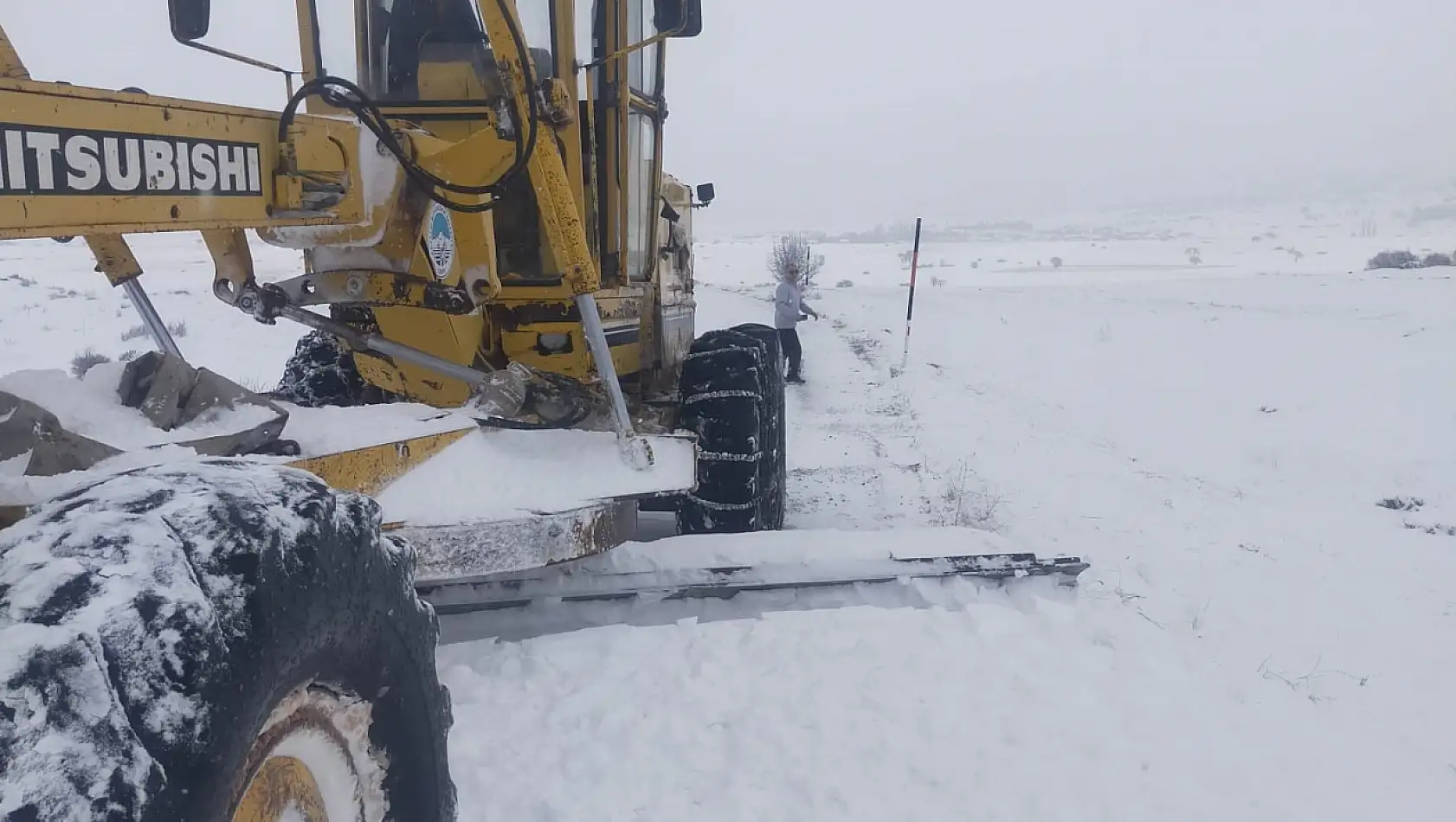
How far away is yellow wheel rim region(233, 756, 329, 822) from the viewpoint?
167 cm

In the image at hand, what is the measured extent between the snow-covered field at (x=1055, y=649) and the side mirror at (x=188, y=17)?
8.63 ft

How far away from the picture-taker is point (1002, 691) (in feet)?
11.4

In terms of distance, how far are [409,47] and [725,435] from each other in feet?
7.99

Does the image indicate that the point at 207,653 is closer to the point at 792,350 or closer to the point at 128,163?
the point at 128,163

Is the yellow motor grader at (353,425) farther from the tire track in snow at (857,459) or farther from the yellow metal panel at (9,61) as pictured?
the tire track in snow at (857,459)

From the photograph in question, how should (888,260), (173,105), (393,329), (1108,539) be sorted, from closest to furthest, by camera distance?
(173,105) → (393,329) → (1108,539) → (888,260)

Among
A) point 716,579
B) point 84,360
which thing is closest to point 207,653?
point 716,579

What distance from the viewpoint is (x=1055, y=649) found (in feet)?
12.5

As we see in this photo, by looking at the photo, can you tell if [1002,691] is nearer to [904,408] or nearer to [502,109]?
[502,109]

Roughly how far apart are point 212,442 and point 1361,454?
9.77 m

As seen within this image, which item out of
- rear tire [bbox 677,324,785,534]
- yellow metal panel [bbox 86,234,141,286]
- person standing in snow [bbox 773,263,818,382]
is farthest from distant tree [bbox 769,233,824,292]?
yellow metal panel [bbox 86,234,141,286]

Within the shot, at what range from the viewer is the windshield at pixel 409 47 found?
457cm

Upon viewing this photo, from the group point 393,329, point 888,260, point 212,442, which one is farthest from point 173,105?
point 888,260

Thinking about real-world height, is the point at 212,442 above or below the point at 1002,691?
above
